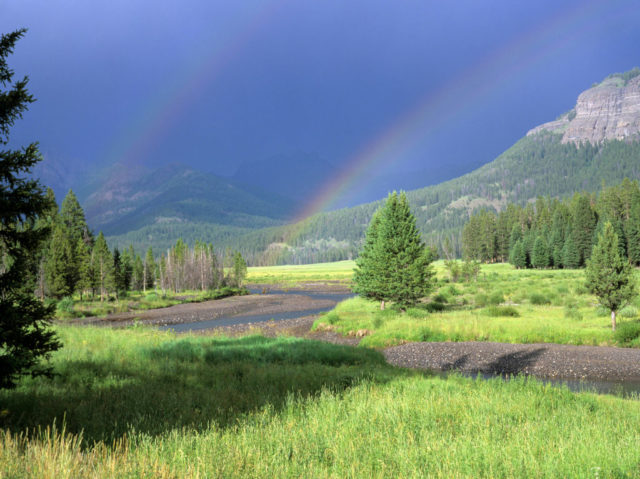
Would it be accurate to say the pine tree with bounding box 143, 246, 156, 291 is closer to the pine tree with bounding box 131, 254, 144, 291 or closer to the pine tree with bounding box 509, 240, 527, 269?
the pine tree with bounding box 131, 254, 144, 291

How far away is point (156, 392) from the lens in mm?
8500

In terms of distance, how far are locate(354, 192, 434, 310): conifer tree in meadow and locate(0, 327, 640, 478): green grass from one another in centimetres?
2106

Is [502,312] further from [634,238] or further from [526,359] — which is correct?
[634,238]

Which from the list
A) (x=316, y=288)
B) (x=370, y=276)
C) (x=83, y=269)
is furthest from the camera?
(x=316, y=288)

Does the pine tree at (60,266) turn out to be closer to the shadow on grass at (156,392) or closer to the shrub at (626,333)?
the shadow on grass at (156,392)

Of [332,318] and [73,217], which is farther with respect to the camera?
[73,217]

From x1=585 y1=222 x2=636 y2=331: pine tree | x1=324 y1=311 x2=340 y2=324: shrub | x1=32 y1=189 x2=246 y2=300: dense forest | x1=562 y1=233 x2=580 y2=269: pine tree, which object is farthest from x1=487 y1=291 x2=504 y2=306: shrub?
x1=562 y1=233 x2=580 y2=269: pine tree

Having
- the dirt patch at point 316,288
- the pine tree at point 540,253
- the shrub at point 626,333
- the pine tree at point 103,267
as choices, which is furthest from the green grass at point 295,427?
the pine tree at point 540,253

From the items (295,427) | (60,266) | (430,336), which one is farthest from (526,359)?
(60,266)

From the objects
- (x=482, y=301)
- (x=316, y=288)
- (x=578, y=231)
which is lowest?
(x=316, y=288)

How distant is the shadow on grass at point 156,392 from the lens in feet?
20.8

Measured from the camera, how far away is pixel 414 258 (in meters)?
32.3

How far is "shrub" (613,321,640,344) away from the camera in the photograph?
21.4 m

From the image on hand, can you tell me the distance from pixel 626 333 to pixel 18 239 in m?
27.3
